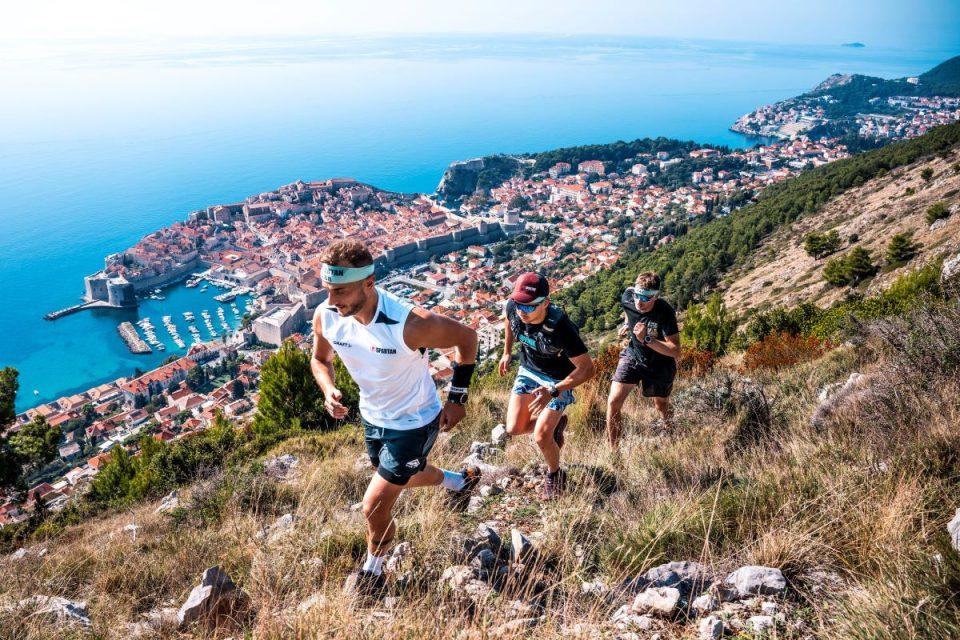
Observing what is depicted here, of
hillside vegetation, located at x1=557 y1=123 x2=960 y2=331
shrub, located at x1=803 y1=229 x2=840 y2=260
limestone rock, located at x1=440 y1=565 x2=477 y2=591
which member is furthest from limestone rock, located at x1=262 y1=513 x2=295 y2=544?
hillside vegetation, located at x1=557 y1=123 x2=960 y2=331

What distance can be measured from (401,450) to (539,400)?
3.24 ft

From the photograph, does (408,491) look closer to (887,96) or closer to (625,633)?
(625,633)

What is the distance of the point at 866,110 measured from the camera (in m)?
95.4

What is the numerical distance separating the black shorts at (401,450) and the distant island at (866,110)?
9266cm

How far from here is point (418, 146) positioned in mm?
96438

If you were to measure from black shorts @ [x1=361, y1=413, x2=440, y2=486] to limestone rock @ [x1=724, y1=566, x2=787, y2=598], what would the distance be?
1175 mm

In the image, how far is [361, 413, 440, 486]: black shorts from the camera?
6.83ft

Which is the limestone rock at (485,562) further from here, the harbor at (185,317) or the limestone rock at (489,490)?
the harbor at (185,317)

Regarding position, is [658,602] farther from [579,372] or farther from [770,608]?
[579,372]

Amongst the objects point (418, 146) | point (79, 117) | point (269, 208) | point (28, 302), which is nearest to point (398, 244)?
point (269, 208)

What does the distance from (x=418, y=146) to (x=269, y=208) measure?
40.3m

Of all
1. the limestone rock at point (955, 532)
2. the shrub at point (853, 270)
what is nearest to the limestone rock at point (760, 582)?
the limestone rock at point (955, 532)

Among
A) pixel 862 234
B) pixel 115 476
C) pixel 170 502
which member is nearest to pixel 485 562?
pixel 170 502

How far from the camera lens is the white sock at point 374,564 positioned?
6.51 ft
